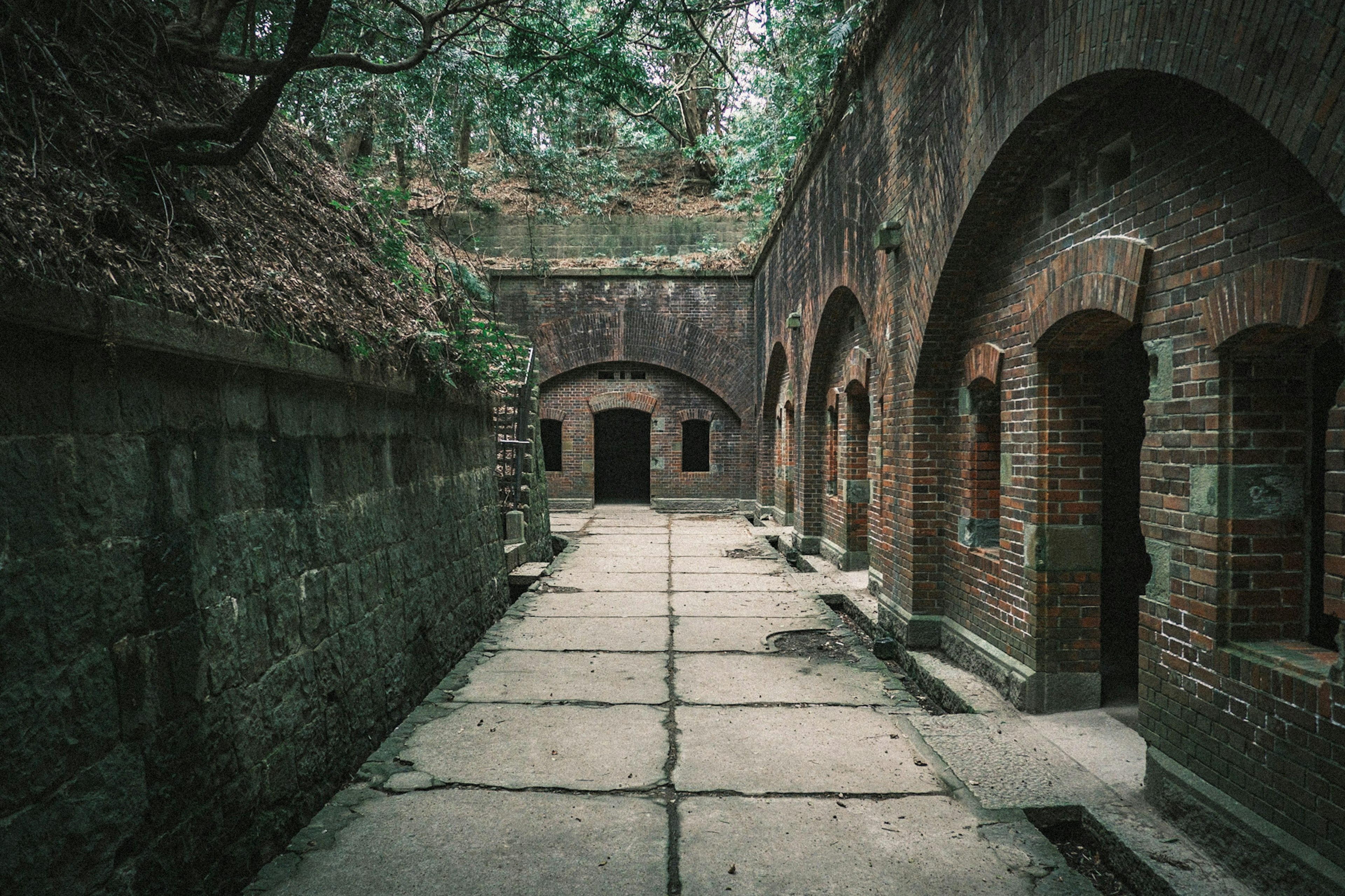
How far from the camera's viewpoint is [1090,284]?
407 cm

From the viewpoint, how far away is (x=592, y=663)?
5.89 m

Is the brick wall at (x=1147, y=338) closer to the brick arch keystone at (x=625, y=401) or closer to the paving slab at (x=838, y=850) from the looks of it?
the paving slab at (x=838, y=850)

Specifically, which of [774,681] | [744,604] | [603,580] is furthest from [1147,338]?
[603,580]

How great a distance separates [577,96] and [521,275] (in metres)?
10.6

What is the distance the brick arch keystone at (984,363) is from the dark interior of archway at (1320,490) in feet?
5.61

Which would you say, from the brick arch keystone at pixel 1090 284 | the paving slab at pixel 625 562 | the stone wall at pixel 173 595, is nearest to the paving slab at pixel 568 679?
the stone wall at pixel 173 595

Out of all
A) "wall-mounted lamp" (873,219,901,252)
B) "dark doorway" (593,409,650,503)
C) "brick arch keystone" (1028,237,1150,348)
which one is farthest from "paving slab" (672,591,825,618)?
"dark doorway" (593,409,650,503)

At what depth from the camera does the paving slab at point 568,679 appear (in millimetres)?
5156

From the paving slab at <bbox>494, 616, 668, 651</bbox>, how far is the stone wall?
2122 mm

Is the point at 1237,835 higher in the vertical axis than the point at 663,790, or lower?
higher

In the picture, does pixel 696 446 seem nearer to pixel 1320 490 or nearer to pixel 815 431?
pixel 815 431

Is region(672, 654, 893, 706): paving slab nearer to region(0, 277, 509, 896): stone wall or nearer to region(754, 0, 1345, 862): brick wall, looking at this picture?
region(754, 0, 1345, 862): brick wall

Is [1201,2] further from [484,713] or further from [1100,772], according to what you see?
[484,713]

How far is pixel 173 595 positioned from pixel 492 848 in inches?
63.3
